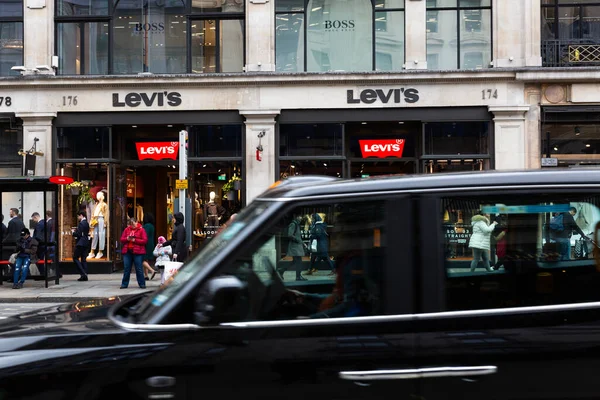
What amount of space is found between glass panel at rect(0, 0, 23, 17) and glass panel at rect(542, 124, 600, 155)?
17.7 m

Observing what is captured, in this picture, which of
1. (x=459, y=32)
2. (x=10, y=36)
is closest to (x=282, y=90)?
(x=459, y=32)

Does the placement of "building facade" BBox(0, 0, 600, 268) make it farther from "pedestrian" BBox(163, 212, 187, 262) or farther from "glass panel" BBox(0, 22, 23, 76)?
"pedestrian" BBox(163, 212, 187, 262)

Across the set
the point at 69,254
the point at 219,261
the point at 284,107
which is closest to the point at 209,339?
the point at 219,261

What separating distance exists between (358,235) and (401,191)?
28cm

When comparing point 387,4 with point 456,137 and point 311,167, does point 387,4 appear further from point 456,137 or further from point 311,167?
point 311,167

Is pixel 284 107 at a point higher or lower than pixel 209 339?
higher

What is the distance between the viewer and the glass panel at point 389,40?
2138 centimetres

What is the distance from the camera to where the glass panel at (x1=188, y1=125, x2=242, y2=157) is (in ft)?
70.5

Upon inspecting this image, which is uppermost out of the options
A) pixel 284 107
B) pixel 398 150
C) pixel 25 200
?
pixel 284 107

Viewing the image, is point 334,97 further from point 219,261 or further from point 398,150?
point 219,261

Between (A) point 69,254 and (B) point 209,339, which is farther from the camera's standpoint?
(A) point 69,254

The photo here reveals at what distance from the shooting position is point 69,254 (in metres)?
21.5

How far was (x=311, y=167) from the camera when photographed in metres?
21.3

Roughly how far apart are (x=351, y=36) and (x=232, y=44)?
156 inches
